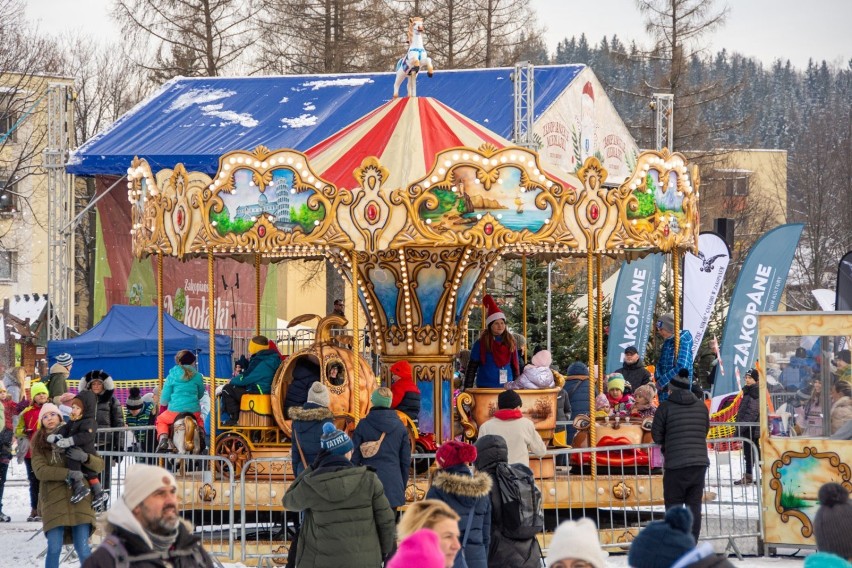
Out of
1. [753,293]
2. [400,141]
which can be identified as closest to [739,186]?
[753,293]

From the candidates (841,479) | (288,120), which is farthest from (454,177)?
(288,120)

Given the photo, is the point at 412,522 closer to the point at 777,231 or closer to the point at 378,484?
the point at 378,484

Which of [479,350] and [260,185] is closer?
[260,185]

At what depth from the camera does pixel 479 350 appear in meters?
14.3

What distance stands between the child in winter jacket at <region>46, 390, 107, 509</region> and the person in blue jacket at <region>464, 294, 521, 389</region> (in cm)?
431

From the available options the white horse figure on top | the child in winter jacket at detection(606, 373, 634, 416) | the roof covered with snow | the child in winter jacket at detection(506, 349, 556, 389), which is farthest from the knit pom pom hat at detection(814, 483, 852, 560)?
the roof covered with snow

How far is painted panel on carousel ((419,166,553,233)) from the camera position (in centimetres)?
1211

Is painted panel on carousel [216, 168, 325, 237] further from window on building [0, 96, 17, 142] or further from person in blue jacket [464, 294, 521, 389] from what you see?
window on building [0, 96, 17, 142]

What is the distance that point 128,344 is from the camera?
23.8m

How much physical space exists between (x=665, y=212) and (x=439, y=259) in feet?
7.67

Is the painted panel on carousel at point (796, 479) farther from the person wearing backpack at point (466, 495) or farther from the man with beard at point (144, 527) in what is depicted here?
the man with beard at point (144, 527)

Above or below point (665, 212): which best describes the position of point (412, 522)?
below

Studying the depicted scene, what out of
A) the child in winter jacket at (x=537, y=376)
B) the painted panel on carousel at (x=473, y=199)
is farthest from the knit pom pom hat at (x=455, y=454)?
the child in winter jacket at (x=537, y=376)

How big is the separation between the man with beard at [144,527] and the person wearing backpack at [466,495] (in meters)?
2.67
